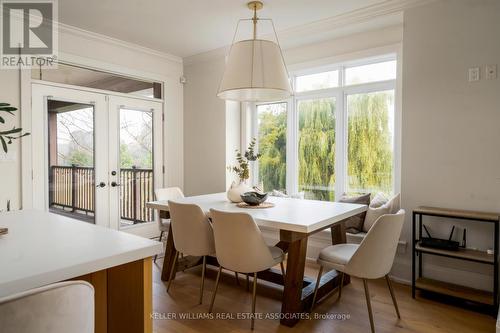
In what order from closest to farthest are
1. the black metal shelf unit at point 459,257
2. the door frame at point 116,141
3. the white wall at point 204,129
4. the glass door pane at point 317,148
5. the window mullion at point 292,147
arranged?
1. the black metal shelf unit at point 459,257
2. the glass door pane at point 317,148
3. the door frame at point 116,141
4. the window mullion at point 292,147
5. the white wall at point 204,129

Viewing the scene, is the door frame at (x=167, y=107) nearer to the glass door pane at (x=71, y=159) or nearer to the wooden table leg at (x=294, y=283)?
the glass door pane at (x=71, y=159)

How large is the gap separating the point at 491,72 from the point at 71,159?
13.9ft

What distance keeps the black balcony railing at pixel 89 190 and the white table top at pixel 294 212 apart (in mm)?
1392

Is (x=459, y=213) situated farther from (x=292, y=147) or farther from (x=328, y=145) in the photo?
(x=292, y=147)

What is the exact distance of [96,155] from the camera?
13.1 ft

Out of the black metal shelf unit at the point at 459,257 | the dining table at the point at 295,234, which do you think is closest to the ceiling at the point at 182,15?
the dining table at the point at 295,234

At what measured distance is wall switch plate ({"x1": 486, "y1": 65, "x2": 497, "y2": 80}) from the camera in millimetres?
2616

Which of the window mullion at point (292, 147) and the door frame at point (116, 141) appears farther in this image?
the window mullion at point (292, 147)

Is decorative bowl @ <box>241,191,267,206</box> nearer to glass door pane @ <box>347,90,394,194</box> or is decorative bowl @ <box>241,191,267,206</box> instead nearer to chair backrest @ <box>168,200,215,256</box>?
chair backrest @ <box>168,200,215,256</box>

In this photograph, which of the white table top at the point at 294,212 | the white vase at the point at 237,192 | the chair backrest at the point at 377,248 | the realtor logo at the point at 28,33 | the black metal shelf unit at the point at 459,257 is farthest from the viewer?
the realtor logo at the point at 28,33

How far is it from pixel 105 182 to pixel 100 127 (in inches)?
27.0

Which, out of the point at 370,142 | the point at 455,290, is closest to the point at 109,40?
the point at 370,142

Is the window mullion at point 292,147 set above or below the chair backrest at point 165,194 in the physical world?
above

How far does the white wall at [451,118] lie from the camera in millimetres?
2652
